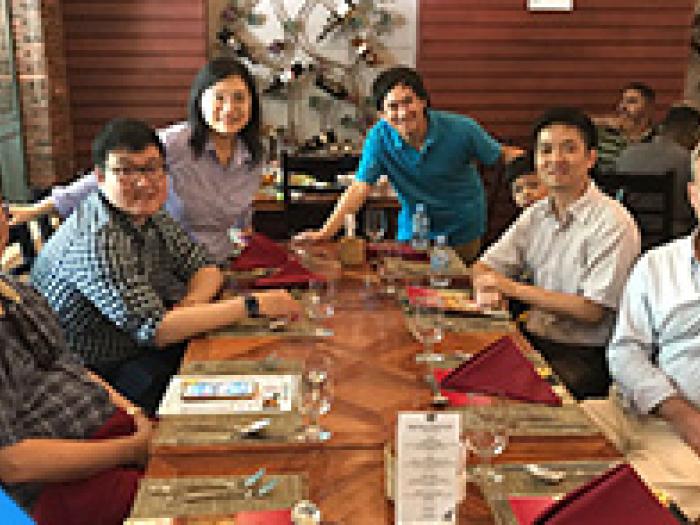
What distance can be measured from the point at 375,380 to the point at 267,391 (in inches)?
10.6

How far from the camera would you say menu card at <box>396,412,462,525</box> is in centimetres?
113

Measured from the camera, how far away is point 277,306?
7.14 feet

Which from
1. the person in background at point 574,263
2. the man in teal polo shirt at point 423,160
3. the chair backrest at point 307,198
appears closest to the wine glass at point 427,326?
the person in background at point 574,263

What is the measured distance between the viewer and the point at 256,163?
10.2 ft

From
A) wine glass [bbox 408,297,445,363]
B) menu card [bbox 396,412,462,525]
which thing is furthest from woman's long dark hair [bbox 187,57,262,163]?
menu card [bbox 396,412,462,525]

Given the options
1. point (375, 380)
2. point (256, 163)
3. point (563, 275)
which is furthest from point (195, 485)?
point (256, 163)

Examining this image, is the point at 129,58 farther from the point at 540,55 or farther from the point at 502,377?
the point at 502,377

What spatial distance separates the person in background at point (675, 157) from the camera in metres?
4.18

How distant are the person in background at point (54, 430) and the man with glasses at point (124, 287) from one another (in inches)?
10.2

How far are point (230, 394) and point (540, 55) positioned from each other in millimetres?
4691

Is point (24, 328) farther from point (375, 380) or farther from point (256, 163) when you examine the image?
point (256, 163)

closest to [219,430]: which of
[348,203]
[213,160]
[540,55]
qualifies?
[213,160]

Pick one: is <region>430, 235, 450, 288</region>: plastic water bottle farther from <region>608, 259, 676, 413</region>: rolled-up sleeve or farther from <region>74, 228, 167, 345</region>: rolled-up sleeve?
<region>74, 228, 167, 345</region>: rolled-up sleeve

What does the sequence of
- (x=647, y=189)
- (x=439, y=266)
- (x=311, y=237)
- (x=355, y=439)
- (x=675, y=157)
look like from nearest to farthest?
(x=355, y=439) → (x=439, y=266) → (x=311, y=237) → (x=647, y=189) → (x=675, y=157)
